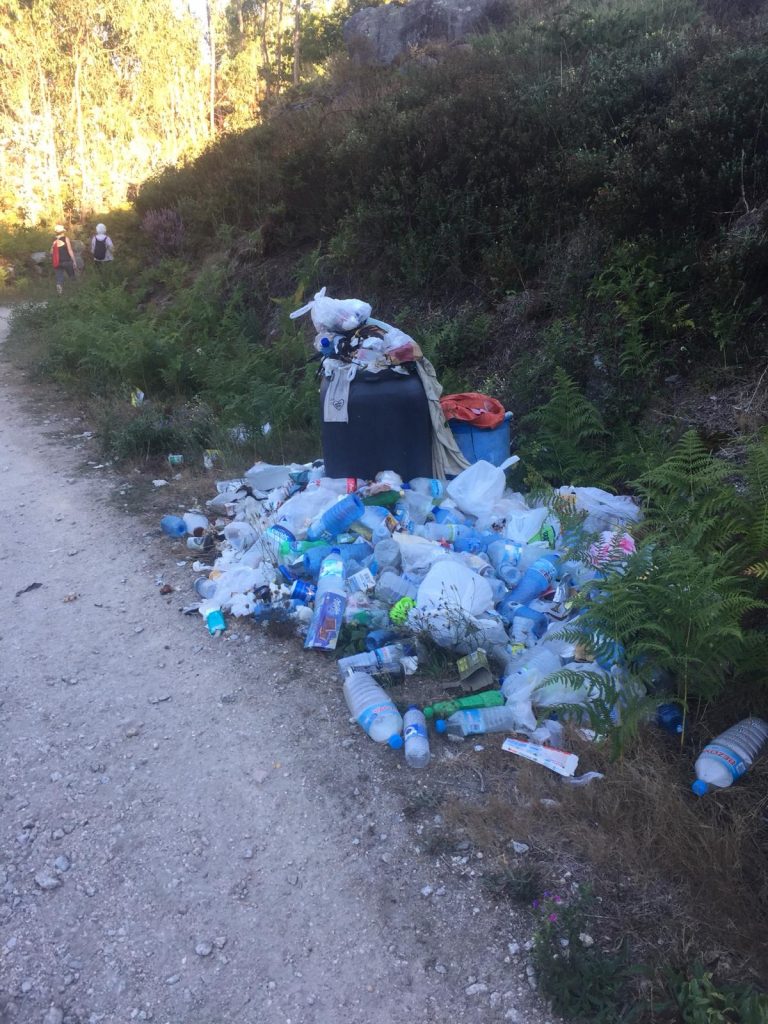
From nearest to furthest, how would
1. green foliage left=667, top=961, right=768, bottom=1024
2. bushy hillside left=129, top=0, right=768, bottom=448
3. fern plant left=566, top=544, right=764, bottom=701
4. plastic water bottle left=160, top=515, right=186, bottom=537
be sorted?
green foliage left=667, top=961, right=768, bottom=1024
fern plant left=566, top=544, right=764, bottom=701
plastic water bottle left=160, top=515, right=186, bottom=537
bushy hillside left=129, top=0, right=768, bottom=448

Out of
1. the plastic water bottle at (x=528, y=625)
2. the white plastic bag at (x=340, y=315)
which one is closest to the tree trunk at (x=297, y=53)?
the white plastic bag at (x=340, y=315)

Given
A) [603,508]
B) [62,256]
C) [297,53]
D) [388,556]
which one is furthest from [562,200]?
[297,53]

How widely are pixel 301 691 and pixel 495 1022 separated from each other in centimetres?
167

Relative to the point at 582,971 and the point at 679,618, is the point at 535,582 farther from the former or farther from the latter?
the point at 582,971

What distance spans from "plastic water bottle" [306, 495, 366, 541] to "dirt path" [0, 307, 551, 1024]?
0.87 metres

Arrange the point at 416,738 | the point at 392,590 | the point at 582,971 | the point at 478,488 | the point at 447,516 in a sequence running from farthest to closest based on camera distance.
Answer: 1. the point at 478,488
2. the point at 447,516
3. the point at 392,590
4. the point at 416,738
5. the point at 582,971

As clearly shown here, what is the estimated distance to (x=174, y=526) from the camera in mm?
5070

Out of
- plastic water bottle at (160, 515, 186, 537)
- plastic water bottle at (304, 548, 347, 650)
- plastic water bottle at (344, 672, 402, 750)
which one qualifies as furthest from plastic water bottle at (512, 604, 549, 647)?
plastic water bottle at (160, 515, 186, 537)

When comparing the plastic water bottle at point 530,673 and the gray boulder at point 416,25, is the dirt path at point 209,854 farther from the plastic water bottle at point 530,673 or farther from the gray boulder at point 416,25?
the gray boulder at point 416,25

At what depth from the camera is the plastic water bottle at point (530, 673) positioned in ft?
10.9

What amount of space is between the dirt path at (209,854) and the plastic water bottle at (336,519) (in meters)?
0.87

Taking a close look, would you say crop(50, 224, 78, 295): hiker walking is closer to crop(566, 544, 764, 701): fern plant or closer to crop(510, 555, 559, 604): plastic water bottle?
crop(510, 555, 559, 604): plastic water bottle

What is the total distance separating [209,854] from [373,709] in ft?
2.83

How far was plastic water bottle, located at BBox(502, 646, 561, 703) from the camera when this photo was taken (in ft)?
10.9
